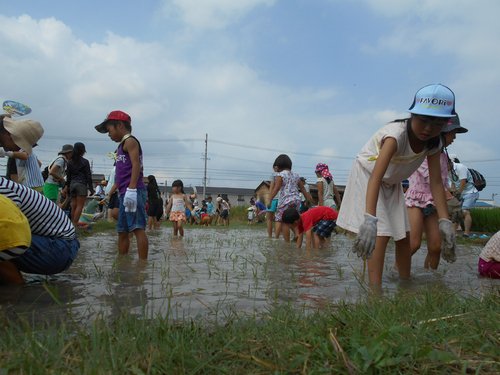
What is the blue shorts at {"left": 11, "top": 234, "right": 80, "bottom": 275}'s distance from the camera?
301cm

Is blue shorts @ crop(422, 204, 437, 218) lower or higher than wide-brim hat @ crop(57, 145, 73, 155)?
lower

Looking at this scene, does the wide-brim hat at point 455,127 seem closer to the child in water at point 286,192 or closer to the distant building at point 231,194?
the child in water at point 286,192

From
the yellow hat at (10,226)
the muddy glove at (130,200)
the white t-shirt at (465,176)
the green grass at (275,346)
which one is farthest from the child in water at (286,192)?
the green grass at (275,346)

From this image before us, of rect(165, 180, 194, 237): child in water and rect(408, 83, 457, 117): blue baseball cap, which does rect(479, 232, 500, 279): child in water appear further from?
rect(165, 180, 194, 237): child in water

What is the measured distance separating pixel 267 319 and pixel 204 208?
68.8 feet

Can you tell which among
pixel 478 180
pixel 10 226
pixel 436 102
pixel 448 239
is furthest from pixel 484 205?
pixel 10 226

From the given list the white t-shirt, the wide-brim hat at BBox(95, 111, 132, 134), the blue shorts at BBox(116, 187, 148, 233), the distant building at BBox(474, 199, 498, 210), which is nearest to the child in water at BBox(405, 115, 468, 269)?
the blue shorts at BBox(116, 187, 148, 233)

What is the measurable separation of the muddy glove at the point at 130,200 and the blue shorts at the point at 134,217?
0.12m

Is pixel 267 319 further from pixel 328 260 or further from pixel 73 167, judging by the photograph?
pixel 73 167

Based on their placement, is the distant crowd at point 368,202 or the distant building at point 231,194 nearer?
the distant crowd at point 368,202

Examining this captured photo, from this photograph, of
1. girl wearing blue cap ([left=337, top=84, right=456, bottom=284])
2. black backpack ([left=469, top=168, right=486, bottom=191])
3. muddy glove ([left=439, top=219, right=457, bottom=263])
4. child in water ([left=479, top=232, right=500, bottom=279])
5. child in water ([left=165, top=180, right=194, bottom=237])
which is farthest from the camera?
child in water ([left=165, top=180, right=194, bottom=237])

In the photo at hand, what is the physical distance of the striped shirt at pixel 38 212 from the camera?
2.77m

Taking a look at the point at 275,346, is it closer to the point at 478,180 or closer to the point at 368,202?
the point at 368,202

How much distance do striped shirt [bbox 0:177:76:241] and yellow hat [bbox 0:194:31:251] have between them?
216 millimetres
